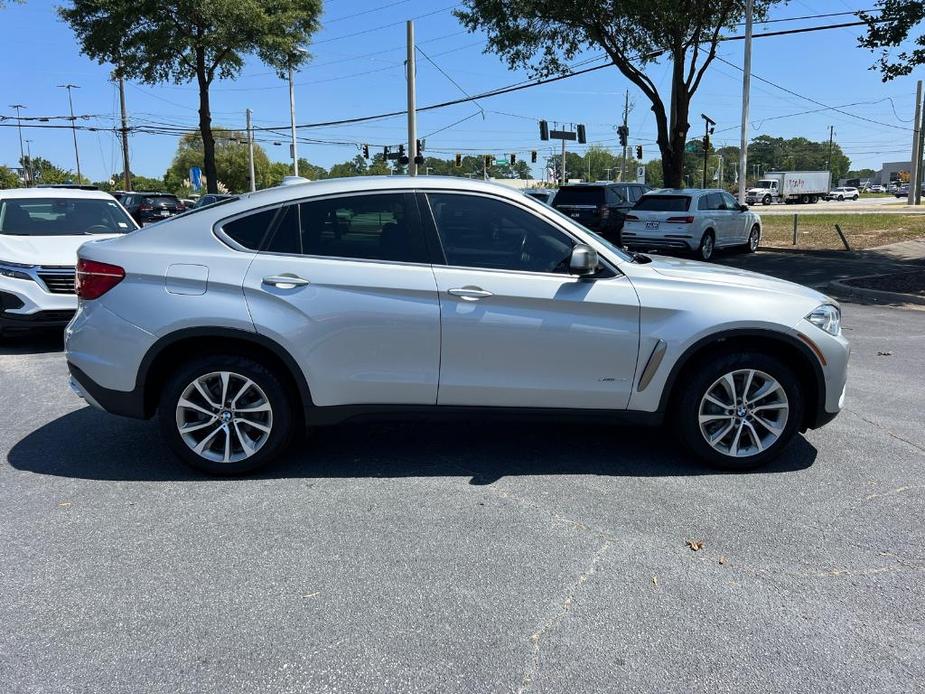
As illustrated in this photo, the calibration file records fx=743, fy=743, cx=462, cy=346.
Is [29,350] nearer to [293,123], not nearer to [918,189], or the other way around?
[293,123]

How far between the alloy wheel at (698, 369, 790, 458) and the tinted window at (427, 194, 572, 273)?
122 centimetres

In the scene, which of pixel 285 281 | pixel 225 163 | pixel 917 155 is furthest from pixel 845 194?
pixel 285 281

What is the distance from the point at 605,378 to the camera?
4.38 m

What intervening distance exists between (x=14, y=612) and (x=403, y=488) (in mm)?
1967

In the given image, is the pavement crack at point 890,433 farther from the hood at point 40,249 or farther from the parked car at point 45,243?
the parked car at point 45,243

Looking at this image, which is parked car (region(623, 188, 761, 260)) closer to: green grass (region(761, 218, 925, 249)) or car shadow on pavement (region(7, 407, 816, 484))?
green grass (region(761, 218, 925, 249))

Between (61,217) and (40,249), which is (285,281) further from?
(61,217)

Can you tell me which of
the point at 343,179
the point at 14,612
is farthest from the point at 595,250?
the point at 14,612

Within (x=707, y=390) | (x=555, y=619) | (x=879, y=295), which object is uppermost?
(x=707, y=390)

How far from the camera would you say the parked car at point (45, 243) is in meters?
7.86

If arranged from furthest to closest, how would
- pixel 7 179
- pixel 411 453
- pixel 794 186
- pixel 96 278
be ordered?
1. pixel 794 186
2. pixel 7 179
3. pixel 411 453
4. pixel 96 278

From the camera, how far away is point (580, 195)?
20.2m

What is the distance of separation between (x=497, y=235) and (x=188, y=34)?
84.0 feet

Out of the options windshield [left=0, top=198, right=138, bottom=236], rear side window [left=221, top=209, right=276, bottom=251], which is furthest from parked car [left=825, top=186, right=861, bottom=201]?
rear side window [left=221, top=209, right=276, bottom=251]
